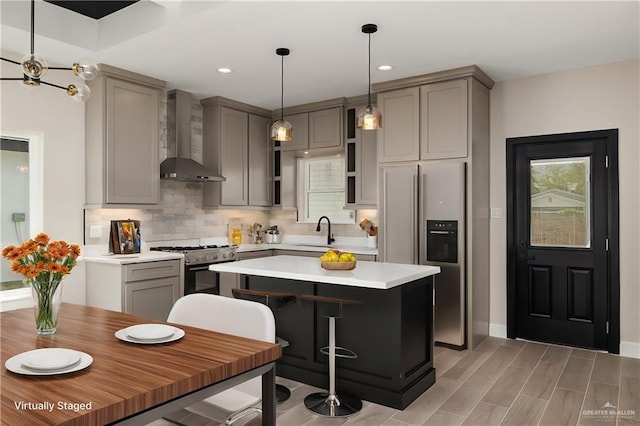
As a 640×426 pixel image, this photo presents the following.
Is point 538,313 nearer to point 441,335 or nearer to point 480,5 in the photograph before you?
point 441,335

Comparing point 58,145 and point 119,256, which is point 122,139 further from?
point 119,256

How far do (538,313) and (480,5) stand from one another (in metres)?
3.02

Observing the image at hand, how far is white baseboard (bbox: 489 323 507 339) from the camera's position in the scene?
470cm

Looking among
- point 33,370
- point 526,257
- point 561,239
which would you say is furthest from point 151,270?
point 561,239

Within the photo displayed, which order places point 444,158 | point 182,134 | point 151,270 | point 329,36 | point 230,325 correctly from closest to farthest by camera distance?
1. point 230,325
2. point 329,36
3. point 151,270
4. point 444,158
5. point 182,134

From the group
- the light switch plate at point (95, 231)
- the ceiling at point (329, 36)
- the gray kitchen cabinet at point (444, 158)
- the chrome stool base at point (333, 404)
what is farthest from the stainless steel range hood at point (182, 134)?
the chrome stool base at point (333, 404)

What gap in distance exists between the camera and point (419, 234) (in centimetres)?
451

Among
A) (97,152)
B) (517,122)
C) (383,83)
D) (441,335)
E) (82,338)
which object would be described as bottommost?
(441,335)

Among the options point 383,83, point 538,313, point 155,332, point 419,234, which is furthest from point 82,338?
point 538,313

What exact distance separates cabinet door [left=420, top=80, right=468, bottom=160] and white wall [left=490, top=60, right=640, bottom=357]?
0.65 metres

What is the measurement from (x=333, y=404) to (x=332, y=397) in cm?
5

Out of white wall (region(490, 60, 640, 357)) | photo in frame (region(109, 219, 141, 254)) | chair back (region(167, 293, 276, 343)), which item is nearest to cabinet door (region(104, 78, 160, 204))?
photo in frame (region(109, 219, 141, 254))

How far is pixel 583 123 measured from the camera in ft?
14.1

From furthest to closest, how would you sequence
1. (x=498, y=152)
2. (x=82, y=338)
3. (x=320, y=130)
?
(x=320, y=130), (x=498, y=152), (x=82, y=338)
